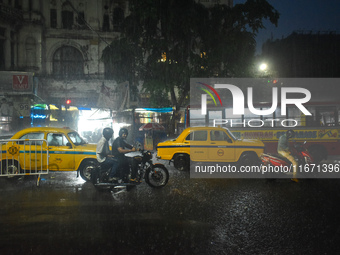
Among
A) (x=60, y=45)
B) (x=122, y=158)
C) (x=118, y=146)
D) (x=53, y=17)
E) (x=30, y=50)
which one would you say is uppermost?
(x=53, y=17)

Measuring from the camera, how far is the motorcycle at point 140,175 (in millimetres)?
Result: 8414

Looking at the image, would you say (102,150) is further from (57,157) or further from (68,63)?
(68,63)

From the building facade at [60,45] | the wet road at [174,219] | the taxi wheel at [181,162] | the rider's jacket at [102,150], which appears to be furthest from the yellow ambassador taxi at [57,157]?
the building facade at [60,45]

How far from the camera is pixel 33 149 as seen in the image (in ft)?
32.3

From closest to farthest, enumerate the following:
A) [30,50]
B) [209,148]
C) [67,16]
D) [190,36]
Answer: [209,148] < [190,36] < [30,50] < [67,16]

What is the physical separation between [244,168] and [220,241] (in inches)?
299

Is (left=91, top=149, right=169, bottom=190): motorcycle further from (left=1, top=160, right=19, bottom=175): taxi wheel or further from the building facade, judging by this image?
the building facade

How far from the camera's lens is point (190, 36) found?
1884 cm

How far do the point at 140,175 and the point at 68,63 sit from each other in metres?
21.7

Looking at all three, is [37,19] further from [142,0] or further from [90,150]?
[90,150]

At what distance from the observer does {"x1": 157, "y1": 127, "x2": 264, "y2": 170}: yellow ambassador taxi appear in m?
11.8

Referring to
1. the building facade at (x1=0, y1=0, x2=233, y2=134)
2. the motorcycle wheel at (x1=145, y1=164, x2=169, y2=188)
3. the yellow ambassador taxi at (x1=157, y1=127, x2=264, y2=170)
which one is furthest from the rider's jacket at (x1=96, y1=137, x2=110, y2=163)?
the building facade at (x1=0, y1=0, x2=233, y2=134)

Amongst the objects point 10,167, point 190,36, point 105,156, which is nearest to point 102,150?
point 105,156

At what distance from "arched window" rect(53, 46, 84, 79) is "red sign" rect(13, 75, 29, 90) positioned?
202 inches
